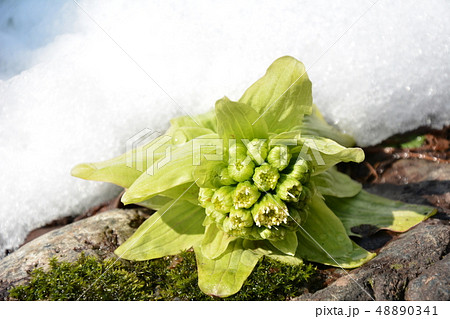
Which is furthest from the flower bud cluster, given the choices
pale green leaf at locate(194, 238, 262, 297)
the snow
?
the snow

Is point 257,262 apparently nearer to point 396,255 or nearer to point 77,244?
point 396,255

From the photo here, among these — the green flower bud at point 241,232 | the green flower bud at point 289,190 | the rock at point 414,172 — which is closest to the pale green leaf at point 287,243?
the green flower bud at point 241,232

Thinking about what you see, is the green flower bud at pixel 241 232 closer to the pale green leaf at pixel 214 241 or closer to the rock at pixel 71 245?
the pale green leaf at pixel 214 241

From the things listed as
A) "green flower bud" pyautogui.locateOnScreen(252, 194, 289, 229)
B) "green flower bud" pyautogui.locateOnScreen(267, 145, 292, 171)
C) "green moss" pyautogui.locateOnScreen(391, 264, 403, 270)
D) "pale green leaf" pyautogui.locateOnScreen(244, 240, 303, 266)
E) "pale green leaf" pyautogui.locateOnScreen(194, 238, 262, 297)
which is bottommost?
"green moss" pyautogui.locateOnScreen(391, 264, 403, 270)

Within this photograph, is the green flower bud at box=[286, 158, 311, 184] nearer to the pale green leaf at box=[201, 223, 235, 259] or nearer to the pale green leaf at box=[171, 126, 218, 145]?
the pale green leaf at box=[201, 223, 235, 259]

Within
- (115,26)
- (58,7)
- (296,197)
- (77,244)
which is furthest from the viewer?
(58,7)

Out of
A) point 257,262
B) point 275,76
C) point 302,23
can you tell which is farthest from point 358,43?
point 257,262

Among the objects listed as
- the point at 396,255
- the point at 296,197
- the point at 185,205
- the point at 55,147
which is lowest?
the point at 396,255

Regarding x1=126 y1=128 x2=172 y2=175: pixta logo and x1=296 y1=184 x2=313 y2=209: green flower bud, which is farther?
x1=126 y1=128 x2=172 y2=175: pixta logo
